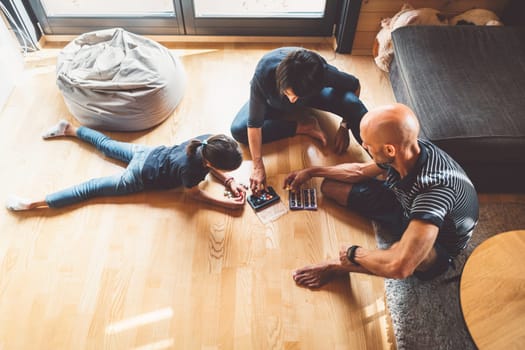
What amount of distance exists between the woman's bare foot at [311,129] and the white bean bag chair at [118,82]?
0.76 m

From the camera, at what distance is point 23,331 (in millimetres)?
1548

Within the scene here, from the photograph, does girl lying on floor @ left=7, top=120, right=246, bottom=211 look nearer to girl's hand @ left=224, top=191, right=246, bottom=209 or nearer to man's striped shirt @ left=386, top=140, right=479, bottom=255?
girl's hand @ left=224, top=191, right=246, bottom=209

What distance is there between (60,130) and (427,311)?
2036 millimetres

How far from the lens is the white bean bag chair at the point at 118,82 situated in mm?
2043

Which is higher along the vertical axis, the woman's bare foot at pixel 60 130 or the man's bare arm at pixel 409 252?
the man's bare arm at pixel 409 252

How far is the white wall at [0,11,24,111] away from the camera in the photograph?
2268 mm

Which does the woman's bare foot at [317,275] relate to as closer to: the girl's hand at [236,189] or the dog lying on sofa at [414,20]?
the girl's hand at [236,189]

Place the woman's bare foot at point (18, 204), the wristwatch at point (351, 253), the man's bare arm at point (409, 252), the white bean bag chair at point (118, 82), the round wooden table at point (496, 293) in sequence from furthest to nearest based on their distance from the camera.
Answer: the white bean bag chair at point (118, 82) → the woman's bare foot at point (18, 204) → the wristwatch at point (351, 253) → the man's bare arm at point (409, 252) → the round wooden table at point (496, 293)

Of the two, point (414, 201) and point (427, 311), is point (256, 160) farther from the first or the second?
point (427, 311)

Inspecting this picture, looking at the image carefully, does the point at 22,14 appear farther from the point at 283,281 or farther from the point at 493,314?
the point at 493,314

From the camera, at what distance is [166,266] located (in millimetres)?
1713

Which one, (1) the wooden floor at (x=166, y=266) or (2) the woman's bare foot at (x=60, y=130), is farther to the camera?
(2) the woman's bare foot at (x=60, y=130)

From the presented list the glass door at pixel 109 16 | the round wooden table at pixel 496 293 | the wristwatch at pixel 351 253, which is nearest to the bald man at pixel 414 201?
the wristwatch at pixel 351 253

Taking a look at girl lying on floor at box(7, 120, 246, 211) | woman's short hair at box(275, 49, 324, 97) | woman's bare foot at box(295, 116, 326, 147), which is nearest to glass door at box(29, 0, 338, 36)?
woman's bare foot at box(295, 116, 326, 147)
